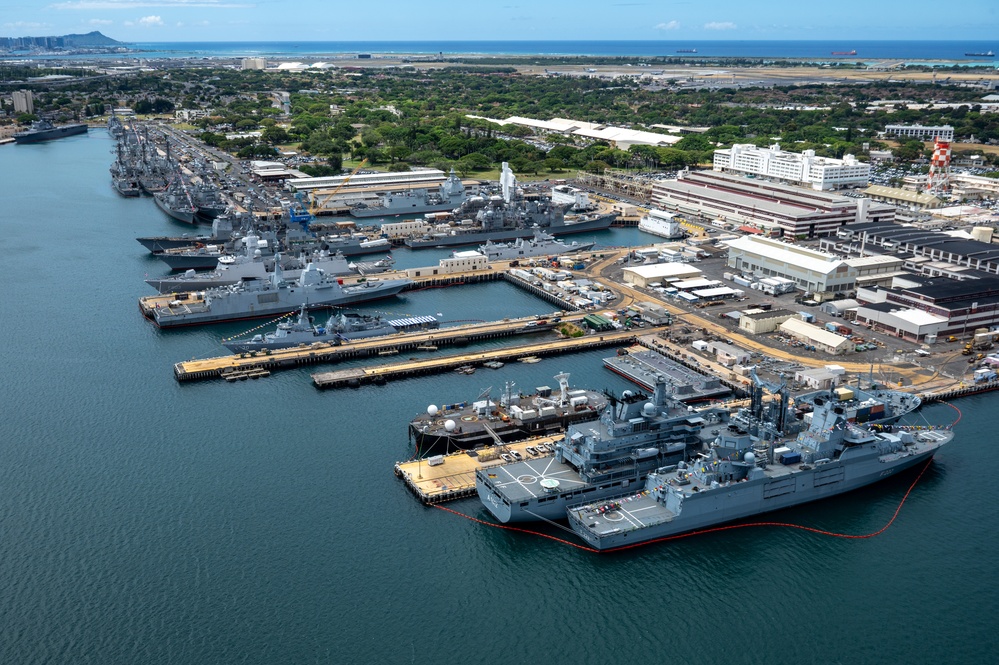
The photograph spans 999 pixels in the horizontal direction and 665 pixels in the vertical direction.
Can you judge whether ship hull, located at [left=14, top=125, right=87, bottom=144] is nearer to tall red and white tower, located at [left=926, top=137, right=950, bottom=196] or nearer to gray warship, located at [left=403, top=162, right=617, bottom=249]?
gray warship, located at [left=403, top=162, right=617, bottom=249]

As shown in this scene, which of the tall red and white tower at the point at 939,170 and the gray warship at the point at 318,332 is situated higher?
the tall red and white tower at the point at 939,170

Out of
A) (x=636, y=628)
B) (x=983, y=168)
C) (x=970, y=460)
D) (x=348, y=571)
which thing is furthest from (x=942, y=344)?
(x=983, y=168)

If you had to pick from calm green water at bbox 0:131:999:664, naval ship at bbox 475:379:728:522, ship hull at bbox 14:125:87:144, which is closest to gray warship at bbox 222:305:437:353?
calm green water at bbox 0:131:999:664

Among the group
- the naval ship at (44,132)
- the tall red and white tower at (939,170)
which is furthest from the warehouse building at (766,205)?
the naval ship at (44,132)

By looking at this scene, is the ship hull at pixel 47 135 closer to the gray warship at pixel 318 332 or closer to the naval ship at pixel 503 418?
the gray warship at pixel 318 332

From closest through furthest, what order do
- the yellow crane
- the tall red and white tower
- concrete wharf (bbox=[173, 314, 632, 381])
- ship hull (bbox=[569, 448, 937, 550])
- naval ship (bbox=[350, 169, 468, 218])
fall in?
ship hull (bbox=[569, 448, 937, 550]) → concrete wharf (bbox=[173, 314, 632, 381]) → naval ship (bbox=[350, 169, 468, 218]) → the yellow crane → the tall red and white tower

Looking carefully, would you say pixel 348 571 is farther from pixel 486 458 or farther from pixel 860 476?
pixel 860 476
